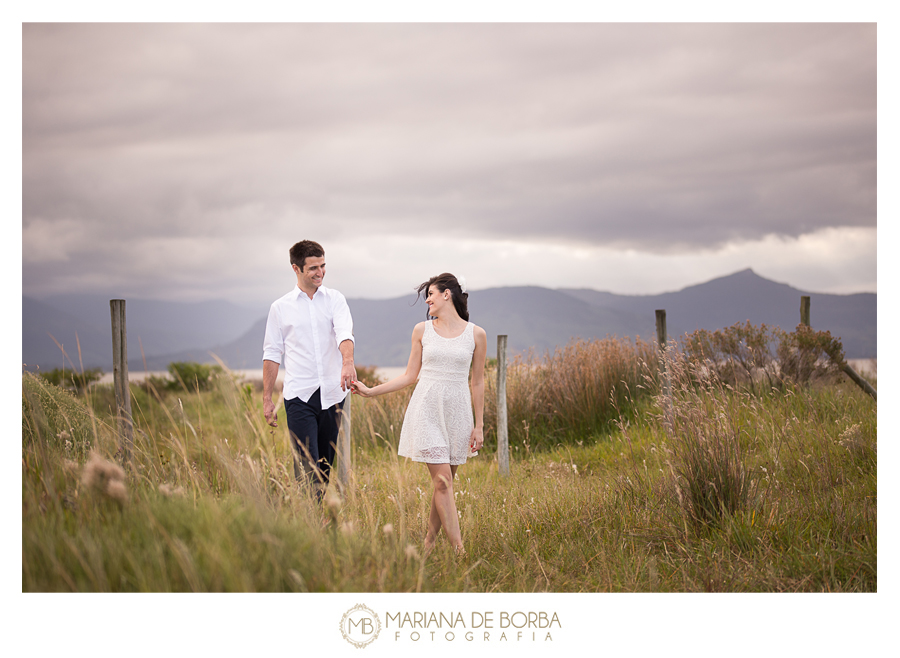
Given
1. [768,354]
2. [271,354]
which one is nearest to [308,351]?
[271,354]

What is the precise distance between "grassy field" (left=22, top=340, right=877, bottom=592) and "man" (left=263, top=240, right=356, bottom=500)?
0.35 m

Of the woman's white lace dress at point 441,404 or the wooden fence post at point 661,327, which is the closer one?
the woman's white lace dress at point 441,404

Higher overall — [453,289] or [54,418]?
[453,289]

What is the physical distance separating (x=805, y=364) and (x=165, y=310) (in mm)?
8238

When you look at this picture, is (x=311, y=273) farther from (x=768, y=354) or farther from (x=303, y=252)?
(x=768, y=354)

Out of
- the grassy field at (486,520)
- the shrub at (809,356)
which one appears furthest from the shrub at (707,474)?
the shrub at (809,356)

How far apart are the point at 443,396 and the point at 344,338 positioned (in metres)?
0.93

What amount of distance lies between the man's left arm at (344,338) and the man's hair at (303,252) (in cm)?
37

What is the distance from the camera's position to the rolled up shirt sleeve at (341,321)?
13.7 feet

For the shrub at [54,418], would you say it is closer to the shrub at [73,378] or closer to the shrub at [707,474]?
the shrub at [73,378]
